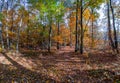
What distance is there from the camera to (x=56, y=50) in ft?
91.8

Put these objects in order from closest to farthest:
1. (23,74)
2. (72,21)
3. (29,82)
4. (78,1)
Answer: (29,82) < (23,74) < (78,1) < (72,21)

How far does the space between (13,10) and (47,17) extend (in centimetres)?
1062

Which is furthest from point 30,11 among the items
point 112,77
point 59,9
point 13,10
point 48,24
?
point 112,77

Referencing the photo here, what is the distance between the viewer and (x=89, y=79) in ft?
36.3

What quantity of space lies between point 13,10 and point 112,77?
85.6 feet

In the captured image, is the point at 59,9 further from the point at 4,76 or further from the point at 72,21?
the point at 4,76

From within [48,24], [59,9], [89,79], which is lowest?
[89,79]

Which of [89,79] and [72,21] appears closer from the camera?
[89,79]

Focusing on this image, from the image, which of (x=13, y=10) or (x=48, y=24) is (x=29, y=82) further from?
(x=13, y=10)

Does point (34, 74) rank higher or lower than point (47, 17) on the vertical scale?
lower

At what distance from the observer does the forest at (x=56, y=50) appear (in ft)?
38.2

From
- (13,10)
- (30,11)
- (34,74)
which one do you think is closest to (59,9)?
(30,11)

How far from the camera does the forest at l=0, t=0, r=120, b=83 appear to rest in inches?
458

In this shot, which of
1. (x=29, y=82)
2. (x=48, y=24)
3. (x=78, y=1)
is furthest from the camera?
(x=48, y=24)
